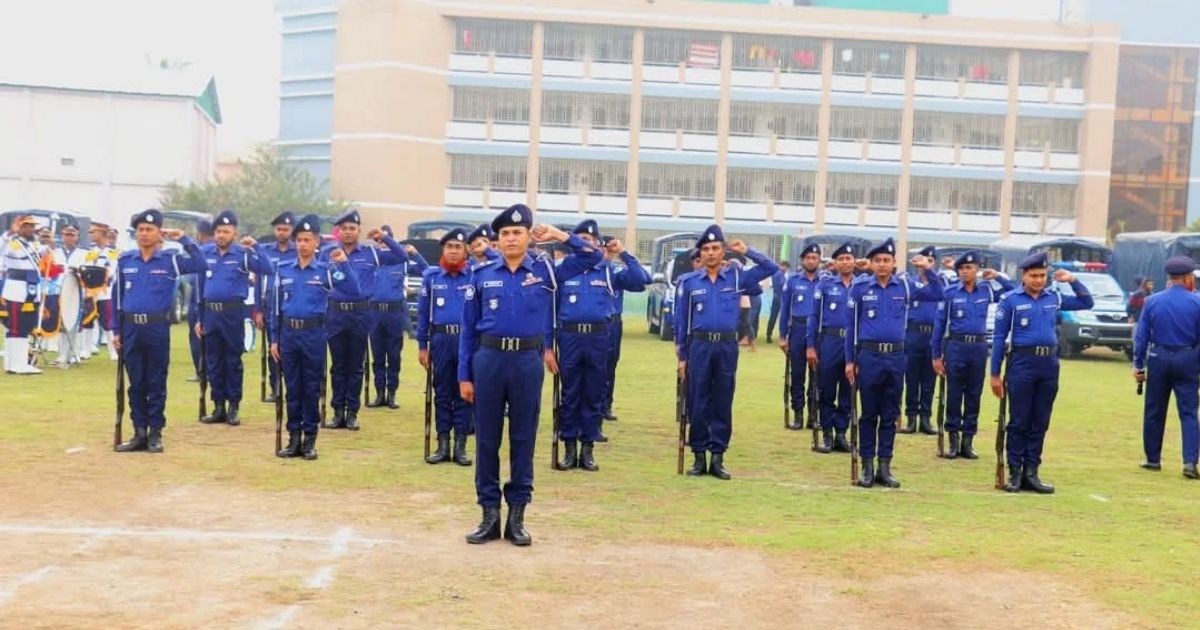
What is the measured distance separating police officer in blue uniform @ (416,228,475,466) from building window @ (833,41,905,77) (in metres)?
50.4

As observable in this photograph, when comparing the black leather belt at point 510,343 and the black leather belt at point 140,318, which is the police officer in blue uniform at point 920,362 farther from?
the black leather belt at point 140,318

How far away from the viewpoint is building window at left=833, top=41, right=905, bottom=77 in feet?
201

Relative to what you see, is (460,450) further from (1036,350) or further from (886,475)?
(1036,350)

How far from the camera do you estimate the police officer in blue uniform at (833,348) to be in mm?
14695

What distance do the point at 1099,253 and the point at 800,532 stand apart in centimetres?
3301

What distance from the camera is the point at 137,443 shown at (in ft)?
41.2

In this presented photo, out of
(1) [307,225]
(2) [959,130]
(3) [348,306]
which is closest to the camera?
(1) [307,225]

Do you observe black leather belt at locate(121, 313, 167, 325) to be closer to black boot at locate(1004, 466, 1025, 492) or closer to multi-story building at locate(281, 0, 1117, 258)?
black boot at locate(1004, 466, 1025, 492)

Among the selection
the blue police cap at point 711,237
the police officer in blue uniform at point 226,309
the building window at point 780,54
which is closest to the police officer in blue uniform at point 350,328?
the police officer in blue uniform at point 226,309

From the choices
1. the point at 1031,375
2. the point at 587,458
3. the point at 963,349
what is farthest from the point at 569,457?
the point at 963,349

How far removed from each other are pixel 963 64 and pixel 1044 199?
279 inches

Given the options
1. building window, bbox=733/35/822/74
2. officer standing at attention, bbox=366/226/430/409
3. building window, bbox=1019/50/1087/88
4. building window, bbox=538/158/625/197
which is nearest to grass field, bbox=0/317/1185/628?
officer standing at attention, bbox=366/226/430/409

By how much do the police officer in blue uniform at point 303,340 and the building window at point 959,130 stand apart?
5190cm

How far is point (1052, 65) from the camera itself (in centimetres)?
6206
